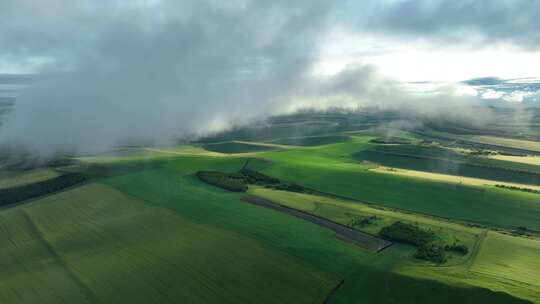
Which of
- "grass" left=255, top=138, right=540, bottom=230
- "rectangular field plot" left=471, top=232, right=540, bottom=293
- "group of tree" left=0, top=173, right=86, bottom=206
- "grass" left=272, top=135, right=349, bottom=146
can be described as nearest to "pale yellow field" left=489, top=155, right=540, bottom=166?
"grass" left=255, top=138, right=540, bottom=230

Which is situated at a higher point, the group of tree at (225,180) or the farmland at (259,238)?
the group of tree at (225,180)

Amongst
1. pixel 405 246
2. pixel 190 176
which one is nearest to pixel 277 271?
pixel 405 246

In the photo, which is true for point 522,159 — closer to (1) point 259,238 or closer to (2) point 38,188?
(1) point 259,238

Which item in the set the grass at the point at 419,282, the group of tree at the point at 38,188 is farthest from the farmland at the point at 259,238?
the group of tree at the point at 38,188

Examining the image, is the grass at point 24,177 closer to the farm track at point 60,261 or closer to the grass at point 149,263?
the farm track at point 60,261

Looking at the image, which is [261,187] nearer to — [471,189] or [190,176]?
[190,176]

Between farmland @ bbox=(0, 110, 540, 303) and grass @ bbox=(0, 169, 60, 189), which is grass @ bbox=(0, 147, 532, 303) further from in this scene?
grass @ bbox=(0, 169, 60, 189)
